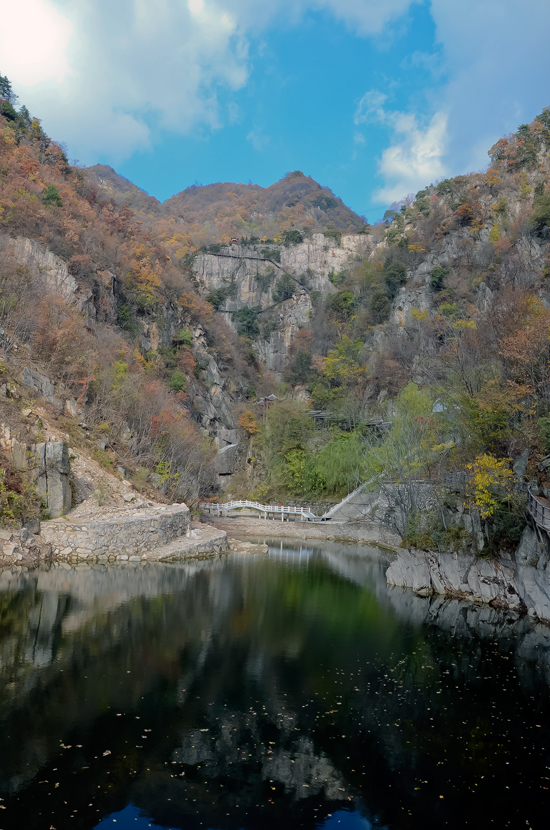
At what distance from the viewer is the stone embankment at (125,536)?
22.6m

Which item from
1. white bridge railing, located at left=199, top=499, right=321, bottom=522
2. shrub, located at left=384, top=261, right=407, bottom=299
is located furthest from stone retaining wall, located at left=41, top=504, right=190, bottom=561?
shrub, located at left=384, top=261, right=407, bottom=299

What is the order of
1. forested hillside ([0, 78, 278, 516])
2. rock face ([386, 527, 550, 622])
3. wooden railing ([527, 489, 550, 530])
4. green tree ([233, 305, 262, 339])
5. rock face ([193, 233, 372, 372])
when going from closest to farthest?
1. wooden railing ([527, 489, 550, 530])
2. rock face ([386, 527, 550, 622])
3. forested hillside ([0, 78, 278, 516])
4. green tree ([233, 305, 262, 339])
5. rock face ([193, 233, 372, 372])

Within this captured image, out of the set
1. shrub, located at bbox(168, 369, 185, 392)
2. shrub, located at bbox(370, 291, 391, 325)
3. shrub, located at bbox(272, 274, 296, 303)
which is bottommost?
shrub, located at bbox(168, 369, 185, 392)

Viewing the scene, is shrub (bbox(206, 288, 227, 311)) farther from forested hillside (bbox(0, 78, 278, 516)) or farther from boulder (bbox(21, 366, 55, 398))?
boulder (bbox(21, 366, 55, 398))

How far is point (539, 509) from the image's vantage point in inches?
671

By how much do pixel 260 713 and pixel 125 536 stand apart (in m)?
14.7

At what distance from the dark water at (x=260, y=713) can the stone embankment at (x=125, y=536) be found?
347 cm

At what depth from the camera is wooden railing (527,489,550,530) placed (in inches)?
650

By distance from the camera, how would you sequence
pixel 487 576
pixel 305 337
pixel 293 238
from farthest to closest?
1. pixel 293 238
2. pixel 305 337
3. pixel 487 576

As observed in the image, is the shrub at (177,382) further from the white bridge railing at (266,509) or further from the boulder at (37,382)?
the boulder at (37,382)

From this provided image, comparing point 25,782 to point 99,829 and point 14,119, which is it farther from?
point 14,119

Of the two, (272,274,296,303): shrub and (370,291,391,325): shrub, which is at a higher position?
(272,274,296,303): shrub

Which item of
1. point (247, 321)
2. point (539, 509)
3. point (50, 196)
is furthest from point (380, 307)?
point (539, 509)

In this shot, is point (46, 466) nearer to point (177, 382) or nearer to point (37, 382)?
point (37, 382)
